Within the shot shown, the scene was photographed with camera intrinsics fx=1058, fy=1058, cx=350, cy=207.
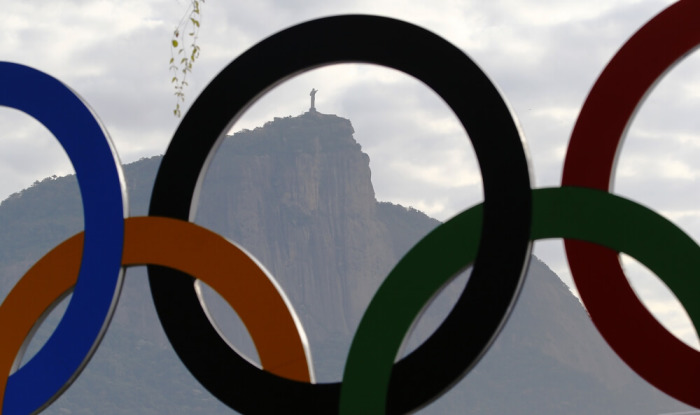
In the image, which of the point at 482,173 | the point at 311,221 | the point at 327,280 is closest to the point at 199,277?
the point at 482,173

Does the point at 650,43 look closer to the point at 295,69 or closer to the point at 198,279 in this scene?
the point at 295,69

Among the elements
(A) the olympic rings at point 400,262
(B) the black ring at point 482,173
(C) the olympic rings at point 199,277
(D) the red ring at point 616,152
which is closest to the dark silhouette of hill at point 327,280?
(C) the olympic rings at point 199,277

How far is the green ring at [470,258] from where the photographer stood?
625 cm

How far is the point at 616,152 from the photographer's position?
6566mm

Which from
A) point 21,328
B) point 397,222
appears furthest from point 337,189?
point 21,328

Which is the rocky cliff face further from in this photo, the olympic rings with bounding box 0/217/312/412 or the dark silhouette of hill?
the olympic rings with bounding box 0/217/312/412

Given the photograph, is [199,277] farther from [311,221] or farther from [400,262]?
[311,221]

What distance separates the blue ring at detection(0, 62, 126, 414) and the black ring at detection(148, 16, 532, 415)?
0.34 m

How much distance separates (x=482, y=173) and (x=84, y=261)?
2.92 metres

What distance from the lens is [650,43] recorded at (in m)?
6.59

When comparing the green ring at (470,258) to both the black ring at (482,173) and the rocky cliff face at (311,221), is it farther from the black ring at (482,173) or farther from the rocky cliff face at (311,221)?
the rocky cliff face at (311,221)

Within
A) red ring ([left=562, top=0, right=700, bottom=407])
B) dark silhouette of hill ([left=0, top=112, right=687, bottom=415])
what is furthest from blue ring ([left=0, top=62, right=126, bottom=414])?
dark silhouette of hill ([left=0, top=112, right=687, bottom=415])

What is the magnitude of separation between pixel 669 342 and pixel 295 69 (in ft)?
9.78

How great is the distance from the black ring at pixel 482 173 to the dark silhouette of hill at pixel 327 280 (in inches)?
4231
